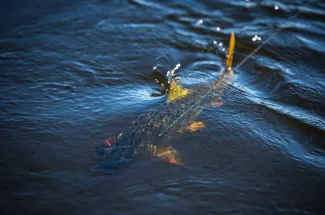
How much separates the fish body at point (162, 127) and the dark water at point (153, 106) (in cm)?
15

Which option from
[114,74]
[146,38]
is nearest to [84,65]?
[114,74]

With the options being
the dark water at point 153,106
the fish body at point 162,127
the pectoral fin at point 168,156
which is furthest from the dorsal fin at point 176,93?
the pectoral fin at point 168,156

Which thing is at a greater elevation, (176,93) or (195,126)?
(176,93)

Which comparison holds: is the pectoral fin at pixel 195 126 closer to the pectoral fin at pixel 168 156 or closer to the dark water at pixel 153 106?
the dark water at pixel 153 106

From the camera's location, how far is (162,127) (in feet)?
14.8

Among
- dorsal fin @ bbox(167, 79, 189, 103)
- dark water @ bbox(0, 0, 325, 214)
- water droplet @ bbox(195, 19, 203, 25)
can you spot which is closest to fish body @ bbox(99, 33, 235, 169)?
dorsal fin @ bbox(167, 79, 189, 103)

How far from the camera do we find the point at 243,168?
4164mm

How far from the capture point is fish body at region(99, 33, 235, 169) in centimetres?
397

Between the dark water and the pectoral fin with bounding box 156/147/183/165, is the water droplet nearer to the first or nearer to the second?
the dark water

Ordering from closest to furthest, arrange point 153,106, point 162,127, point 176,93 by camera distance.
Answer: point 162,127
point 153,106
point 176,93

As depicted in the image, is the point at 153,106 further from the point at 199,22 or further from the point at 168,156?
the point at 199,22

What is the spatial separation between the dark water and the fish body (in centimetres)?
15

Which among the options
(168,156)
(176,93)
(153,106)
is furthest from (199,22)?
(168,156)

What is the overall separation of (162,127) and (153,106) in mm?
696
